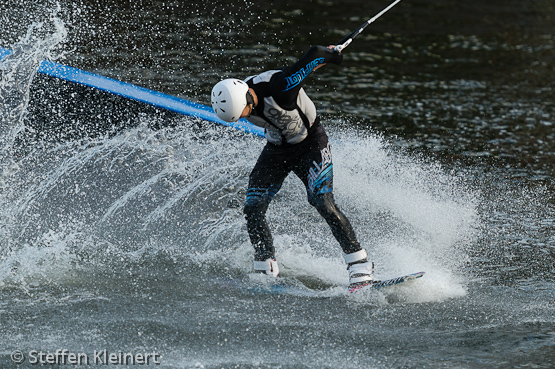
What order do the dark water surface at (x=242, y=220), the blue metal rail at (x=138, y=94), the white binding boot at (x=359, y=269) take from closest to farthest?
the dark water surface at (x=242, y=220) → the white binding boot at (x=359, y=269) → the blue metal rail at (x=138, y=94)

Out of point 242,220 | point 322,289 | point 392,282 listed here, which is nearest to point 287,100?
point 322,289

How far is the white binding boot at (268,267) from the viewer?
6020mm

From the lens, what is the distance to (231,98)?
211 inches

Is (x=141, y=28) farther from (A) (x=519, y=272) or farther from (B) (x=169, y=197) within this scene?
(A) (x=519, y=272)

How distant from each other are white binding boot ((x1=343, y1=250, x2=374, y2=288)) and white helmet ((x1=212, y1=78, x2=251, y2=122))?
5.21ft

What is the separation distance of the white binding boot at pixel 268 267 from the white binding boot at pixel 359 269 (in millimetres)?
675

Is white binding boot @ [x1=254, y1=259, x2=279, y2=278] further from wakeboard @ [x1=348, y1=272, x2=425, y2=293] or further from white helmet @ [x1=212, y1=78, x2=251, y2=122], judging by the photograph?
white helmet @ [x1=212, y1=78, x2=251, y2=122]

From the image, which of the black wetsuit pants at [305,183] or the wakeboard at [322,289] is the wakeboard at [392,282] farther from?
the black wetsuit pants at [305,183]

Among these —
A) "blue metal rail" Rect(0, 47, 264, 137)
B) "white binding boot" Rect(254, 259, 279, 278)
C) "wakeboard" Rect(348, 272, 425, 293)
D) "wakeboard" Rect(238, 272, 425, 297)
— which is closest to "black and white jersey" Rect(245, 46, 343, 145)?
"white binding boot" Rect(254, 259, 279, 278)

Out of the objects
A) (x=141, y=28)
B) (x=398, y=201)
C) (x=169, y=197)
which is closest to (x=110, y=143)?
(x=169, y=197)

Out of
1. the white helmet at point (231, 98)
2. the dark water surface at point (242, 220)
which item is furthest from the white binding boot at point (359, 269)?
the white helmet at point (231, 98)

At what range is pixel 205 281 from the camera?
5.95 m

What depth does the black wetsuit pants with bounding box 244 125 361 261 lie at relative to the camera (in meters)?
5.79

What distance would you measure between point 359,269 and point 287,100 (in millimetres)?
1579
